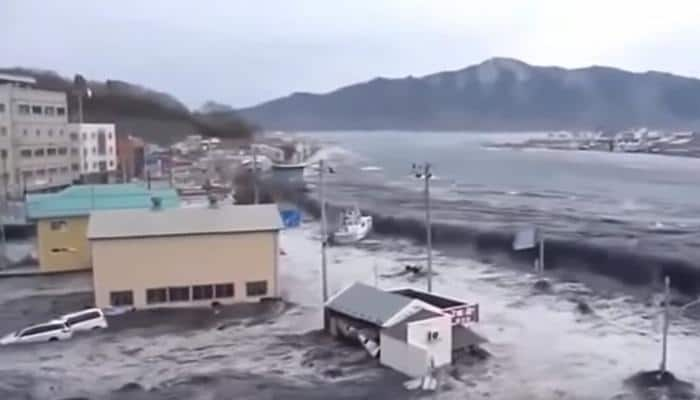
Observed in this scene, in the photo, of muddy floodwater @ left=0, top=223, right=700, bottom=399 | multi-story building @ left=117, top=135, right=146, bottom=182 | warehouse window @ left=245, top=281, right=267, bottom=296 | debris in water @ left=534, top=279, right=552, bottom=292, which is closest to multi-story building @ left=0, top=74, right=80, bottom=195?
multi-story building @ left=117, top=135, right=146, bottom=182

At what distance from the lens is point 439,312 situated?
42.2 ft

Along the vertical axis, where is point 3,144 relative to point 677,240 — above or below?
above

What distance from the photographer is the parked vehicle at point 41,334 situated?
14.2 meters

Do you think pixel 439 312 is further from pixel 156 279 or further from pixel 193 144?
pixel 193 144

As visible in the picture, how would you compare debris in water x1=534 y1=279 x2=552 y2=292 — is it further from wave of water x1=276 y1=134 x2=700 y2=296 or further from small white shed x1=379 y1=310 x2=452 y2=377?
small white shed x1=379 y1=310 x2=452 y2=377

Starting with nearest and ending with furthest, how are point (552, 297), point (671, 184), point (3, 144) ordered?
point (552, 297) → point (3, 144) → point (671, 184)

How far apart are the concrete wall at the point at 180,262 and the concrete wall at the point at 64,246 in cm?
440

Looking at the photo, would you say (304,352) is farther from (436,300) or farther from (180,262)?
(180,262)

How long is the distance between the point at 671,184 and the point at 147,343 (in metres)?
42.9

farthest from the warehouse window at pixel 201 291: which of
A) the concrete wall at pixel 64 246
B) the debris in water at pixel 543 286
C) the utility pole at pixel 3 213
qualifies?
the debris in water at pixel 543 286

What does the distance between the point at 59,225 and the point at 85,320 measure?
5.79 meters

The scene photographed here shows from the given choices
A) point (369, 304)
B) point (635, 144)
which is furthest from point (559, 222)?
point (635, 144)

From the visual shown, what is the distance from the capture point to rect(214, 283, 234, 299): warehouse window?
1666cm

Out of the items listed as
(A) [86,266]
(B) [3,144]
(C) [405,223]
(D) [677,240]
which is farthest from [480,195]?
(A) [86,266]
